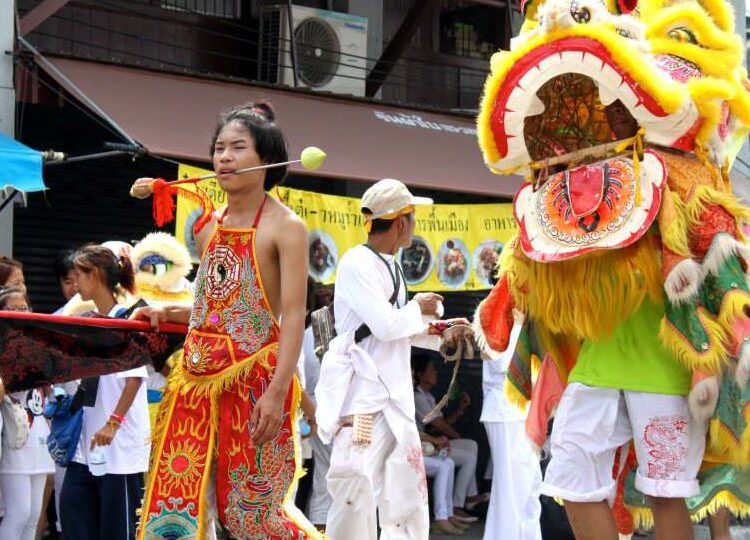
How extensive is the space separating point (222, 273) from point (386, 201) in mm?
1993

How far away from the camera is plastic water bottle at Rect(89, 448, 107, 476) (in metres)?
7.49

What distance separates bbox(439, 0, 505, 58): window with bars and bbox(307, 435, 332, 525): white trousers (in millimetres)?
6565

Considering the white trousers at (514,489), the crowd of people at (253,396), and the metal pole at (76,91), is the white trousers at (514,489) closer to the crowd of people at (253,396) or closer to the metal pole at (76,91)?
the crowd of people at (253,396)

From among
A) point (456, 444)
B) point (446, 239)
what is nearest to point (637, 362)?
point (446, 239)

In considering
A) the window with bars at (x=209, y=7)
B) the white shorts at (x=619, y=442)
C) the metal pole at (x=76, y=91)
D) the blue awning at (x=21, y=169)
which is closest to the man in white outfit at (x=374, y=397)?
the white shorts at (x=619, y=442)

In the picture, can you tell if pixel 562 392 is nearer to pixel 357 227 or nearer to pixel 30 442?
pixel 30 442

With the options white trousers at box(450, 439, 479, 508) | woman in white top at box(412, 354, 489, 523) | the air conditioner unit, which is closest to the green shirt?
woman in white top at box(412, 354, 489, 523)

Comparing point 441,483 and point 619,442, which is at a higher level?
point 619,442

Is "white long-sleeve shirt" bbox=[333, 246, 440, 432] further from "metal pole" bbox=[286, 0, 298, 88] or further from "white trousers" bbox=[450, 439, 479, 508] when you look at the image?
"white trousers" bbox=[450, 439, 479, 508]

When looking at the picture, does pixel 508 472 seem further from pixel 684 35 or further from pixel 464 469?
pixel 684 35

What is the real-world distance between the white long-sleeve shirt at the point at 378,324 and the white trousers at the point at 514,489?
8.85 ft

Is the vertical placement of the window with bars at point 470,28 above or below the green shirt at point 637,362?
above

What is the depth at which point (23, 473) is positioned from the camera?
8133 millimetres

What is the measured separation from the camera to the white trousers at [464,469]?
509 inches
